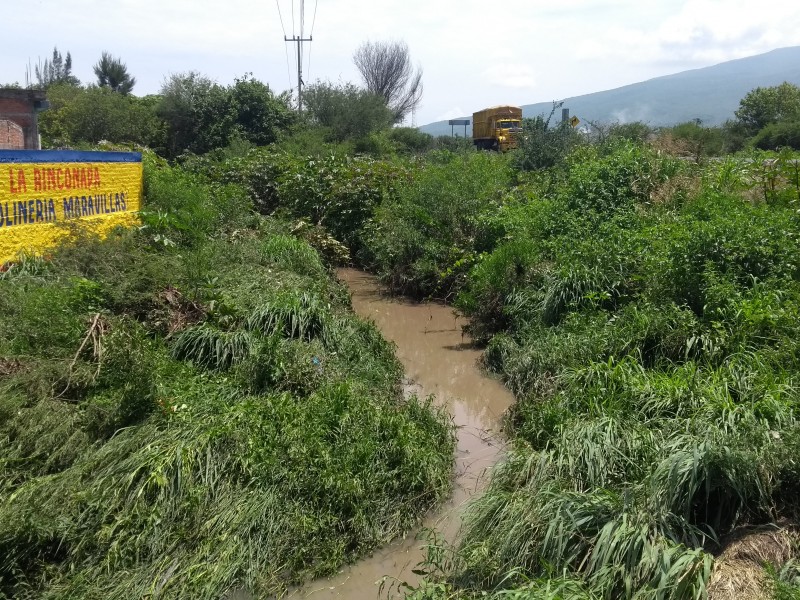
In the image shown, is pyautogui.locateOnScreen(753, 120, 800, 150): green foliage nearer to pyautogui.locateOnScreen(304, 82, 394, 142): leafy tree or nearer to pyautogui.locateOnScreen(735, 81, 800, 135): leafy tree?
pyautogui.locateOnScreen(735, 81, 800, 135): leafy tree

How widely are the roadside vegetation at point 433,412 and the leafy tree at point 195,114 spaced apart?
2222 cm

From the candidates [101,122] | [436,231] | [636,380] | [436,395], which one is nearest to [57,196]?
[436,395]

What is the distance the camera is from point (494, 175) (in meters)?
14.5

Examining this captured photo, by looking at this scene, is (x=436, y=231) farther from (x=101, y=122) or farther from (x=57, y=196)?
(x=101, y=122)

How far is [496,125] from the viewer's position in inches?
1484

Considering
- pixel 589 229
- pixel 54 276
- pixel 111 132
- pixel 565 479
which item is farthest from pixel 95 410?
pixel 111 132

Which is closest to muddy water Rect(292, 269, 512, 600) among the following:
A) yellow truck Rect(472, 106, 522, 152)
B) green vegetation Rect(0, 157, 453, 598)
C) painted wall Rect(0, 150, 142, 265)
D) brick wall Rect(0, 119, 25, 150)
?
green vegetation Rect(0, 157, 453, 598)

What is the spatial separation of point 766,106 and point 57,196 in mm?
35081

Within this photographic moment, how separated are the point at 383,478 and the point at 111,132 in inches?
1164

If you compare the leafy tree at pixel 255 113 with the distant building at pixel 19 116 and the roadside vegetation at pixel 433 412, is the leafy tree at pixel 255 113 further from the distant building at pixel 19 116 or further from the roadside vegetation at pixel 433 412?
the roadside vegetation at pixel 433 412

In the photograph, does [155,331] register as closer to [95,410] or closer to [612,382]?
[95,410]

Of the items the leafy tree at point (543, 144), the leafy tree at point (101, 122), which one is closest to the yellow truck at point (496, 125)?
the leafy tree at point (543, 144)

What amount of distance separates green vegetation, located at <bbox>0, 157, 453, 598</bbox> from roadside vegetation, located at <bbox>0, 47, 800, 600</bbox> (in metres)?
0.02

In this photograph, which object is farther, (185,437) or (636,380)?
(636,380)
